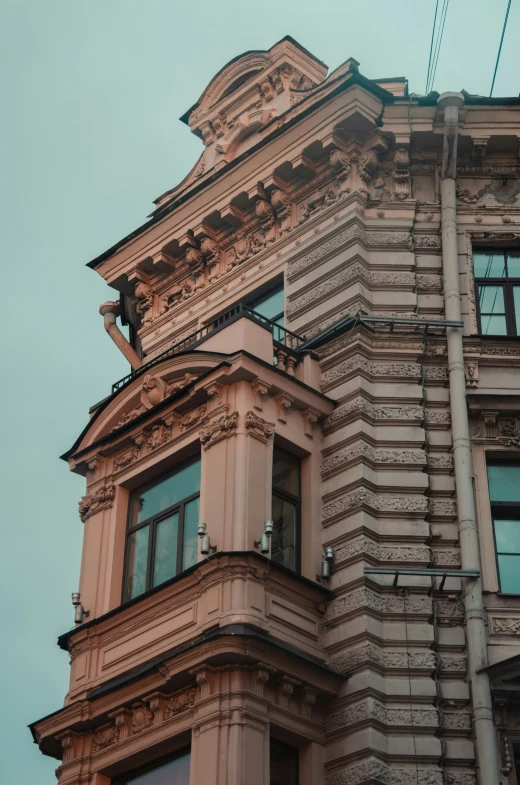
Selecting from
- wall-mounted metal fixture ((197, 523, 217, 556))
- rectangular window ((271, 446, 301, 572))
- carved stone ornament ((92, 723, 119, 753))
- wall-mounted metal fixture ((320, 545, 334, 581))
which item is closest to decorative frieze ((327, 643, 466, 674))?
wall-mounted metal fixture ((320, 545, 334, 581))

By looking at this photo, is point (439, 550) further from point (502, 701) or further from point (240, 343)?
point (240, 343)

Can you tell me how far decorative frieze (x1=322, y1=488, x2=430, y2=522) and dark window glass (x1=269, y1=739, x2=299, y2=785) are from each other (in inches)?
154

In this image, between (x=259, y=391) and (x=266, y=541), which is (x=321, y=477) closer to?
(x=259, y=391)

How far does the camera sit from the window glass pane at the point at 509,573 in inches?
800

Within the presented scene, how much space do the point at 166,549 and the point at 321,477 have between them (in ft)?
9.12

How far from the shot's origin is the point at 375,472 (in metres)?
21.0

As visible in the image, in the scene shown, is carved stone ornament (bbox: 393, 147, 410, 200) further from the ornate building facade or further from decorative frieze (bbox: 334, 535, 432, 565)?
decorative frieze (bbox: 334, 535, 432, 565)

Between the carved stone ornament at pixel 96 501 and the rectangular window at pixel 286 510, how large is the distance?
3144mm

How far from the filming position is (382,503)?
20.7 meters

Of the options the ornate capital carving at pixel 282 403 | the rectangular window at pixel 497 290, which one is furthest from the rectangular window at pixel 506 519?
the ornate capital carving at pixel 282 403

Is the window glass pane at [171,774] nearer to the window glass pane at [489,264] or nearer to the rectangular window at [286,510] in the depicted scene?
the rectangular window at [286,510]

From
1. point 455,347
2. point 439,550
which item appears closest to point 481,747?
point 439,550

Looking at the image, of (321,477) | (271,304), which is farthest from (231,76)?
(321,477)

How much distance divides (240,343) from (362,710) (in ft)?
20.6
